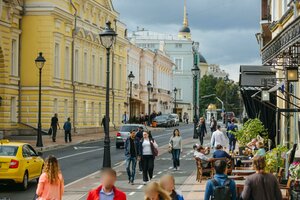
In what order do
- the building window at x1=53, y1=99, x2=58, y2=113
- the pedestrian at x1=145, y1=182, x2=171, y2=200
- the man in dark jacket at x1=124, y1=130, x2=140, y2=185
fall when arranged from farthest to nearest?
the building window at x1=53, y1=99, x2=58, y2=113
the man in dark jacket at x1=124, y1=130, x2=140, y2=185
the pedestrian at x1=145, y1=182, x2=171, y2=200

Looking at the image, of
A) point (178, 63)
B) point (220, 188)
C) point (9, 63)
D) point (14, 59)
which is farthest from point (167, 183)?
point (178, 63)

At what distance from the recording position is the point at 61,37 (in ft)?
167

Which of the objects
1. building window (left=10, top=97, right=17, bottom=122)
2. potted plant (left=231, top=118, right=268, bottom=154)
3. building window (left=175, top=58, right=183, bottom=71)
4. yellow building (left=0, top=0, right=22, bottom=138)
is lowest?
potted plant (left=231, top=118, right=268, bottom=154)

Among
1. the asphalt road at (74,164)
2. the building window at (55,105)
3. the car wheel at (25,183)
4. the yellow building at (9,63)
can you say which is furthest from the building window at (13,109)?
the car wheel at (25,183)

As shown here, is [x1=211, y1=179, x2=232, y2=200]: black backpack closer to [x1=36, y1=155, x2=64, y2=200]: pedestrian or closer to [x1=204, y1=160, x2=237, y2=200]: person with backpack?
[x1=204, y1=160, x2=237, y2=200]: person with backpack

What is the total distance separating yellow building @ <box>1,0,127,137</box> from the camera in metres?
48.0

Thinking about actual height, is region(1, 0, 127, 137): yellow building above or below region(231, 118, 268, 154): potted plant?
above

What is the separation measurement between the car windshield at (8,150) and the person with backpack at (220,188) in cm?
1003

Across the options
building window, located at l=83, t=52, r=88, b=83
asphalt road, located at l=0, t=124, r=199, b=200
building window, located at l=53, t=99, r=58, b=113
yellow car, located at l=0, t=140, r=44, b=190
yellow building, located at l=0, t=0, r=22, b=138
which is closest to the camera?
asphalt road, located at l=0, t=124, r=199, b=200

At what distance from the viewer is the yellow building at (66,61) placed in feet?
158

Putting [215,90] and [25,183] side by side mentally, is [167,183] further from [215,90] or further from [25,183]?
[215,90]

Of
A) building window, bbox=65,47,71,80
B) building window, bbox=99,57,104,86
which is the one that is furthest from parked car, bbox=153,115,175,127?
building window, bbox=65,47,71,80

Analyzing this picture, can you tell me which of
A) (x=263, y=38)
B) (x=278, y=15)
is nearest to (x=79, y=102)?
(x=263, y=38)

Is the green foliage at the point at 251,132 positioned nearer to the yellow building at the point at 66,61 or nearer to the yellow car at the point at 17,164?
the yellow car at the point at 17,164
